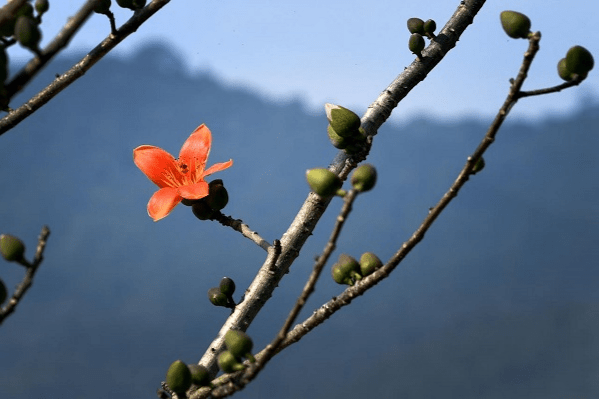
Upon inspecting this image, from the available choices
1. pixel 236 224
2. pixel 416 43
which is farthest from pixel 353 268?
pixel 416 43

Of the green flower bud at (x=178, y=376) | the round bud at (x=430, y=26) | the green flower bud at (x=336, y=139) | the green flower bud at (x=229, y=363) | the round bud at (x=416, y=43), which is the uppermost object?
the round bud at (x=430, y=26)

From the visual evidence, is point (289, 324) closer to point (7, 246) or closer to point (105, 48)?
point (7, 246)

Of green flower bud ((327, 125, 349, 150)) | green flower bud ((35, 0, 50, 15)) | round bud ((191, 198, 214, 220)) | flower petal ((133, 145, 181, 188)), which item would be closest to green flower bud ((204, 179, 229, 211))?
round bud ((191, 198, 214, 220))

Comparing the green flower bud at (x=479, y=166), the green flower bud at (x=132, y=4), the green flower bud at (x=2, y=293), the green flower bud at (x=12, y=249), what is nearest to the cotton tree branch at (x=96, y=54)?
the green flower bud at (x=132, y=4)

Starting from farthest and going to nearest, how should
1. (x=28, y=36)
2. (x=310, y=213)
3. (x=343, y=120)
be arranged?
(x=310, y=213)
(x=343, y=120)
(x=28, y=36)

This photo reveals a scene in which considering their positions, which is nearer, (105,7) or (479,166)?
(479,166)

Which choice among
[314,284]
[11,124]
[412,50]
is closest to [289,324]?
[314,284]

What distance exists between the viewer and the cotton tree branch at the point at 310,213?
40.9 inches

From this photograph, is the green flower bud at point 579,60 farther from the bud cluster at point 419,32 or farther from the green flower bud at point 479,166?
the bud cluster at point 419,32

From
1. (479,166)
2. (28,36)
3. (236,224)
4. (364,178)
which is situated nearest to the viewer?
(28,36)

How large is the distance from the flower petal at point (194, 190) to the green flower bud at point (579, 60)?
1.80 feet

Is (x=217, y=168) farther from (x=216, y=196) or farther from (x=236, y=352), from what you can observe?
(x=236, y=352)

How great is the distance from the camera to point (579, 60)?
0.80 meters

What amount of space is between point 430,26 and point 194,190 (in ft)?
1.50
